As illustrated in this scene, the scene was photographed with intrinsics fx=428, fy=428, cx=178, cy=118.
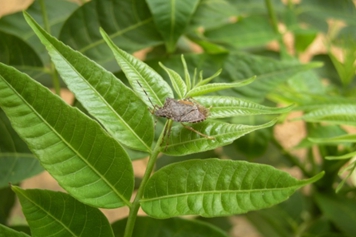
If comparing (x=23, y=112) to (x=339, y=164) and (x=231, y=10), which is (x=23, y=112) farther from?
(x=339, y=164)

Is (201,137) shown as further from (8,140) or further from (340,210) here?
(340,210)

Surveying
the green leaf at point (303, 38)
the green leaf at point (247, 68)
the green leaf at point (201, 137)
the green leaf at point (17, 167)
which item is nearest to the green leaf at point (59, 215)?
the green leaf at point (201, 137)

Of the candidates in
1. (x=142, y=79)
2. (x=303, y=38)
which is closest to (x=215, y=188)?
(x=142, y=79)

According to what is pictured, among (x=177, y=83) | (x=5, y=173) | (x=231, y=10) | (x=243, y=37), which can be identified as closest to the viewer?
(x=177, y=83)

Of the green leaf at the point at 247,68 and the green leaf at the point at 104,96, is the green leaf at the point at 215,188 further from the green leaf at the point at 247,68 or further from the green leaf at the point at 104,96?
the green leaf at the point at 247,68

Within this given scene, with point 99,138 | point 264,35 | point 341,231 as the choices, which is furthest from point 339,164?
point 99,138

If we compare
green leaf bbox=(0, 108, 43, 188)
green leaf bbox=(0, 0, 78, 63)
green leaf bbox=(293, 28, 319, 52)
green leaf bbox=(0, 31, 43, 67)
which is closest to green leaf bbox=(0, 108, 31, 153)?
green leaf bbox=(0, 108, 43, 188)
